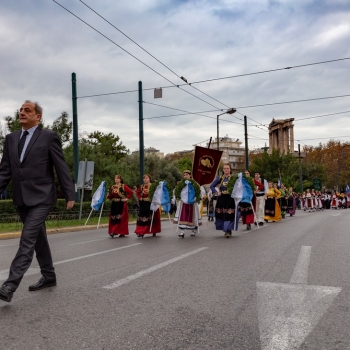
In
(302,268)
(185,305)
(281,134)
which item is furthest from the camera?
(281,134)

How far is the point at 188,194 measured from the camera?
1404cm

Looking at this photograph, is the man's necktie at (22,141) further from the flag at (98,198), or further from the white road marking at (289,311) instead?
the flag at (98,198)

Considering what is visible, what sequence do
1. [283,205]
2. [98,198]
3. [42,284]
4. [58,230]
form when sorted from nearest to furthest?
[42,284] < [98,198] < [58,230] < [283,205]

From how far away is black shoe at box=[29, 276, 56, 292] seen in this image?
550 cm

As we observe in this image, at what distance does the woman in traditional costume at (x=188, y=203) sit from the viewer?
45.5ft

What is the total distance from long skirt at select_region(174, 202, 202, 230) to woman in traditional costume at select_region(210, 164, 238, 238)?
0.78 meters

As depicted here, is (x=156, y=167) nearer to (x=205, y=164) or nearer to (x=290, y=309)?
(x=205, y=164)

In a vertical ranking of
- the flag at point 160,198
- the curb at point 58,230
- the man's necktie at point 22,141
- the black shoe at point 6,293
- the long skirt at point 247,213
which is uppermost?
the man's necktie at point 22,141

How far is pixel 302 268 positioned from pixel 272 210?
50.8 ft

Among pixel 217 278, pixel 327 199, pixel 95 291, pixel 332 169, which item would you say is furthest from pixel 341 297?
pixel 332 169

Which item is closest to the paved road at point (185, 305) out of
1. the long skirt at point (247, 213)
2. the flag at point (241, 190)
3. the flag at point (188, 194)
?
the flag at point (241, 190)

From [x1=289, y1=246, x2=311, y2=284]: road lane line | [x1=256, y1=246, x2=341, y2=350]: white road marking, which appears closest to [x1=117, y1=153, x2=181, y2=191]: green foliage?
[x1=289, y1=246, x2=311, y2=284]: road lane line

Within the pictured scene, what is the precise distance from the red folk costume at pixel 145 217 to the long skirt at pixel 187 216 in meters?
0.67

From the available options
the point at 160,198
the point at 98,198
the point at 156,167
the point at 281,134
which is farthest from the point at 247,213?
the point at 281,134
